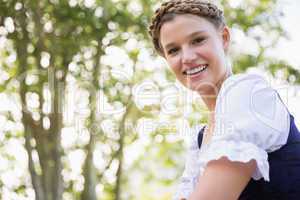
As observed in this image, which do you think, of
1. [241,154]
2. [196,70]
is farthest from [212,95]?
[241,154]

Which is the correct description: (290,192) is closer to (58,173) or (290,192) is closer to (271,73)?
(58,173)

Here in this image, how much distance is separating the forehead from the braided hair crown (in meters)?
0.02

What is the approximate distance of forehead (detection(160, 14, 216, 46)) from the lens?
1.48 meters

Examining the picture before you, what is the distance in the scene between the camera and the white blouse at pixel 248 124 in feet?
3.92

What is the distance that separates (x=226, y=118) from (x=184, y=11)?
16.1 inches

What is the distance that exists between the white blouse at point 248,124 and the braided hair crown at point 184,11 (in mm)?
265

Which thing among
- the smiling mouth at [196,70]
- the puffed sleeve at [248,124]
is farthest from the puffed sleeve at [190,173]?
the puffed sleeve at [248,124]

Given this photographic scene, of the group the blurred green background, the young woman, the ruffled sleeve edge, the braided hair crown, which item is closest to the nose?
the young woman

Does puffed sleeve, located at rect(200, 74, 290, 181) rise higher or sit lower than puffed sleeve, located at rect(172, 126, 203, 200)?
higher

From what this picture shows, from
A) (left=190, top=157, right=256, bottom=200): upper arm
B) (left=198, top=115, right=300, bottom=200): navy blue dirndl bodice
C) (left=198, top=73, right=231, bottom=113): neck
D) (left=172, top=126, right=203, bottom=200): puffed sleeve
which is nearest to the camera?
(left=190, top=157, right=256, bottom=200): upper arm

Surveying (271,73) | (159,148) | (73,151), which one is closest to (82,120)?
(73,151)

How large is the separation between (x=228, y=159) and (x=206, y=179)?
0.07m

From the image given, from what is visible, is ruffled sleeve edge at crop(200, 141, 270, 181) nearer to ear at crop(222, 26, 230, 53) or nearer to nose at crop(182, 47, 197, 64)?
nose at crop(182, 47, 197, 64)

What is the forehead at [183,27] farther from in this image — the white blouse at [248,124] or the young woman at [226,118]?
the white blouse at [248,124]
